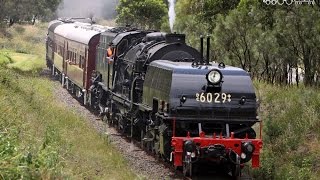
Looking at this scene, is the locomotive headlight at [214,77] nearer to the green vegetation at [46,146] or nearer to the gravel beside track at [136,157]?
the gravel beside track at [136,157]

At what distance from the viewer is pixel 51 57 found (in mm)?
32156

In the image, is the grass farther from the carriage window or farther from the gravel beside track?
the carriage window

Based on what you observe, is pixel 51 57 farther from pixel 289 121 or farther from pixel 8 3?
pixel 289 121

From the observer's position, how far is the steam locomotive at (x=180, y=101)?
973 centimetres

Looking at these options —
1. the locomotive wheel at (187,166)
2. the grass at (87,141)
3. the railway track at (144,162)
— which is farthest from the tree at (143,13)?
the locomotive wheel at (187,166)

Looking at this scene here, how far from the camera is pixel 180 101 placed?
1004cm

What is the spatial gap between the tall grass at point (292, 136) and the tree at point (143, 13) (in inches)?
734

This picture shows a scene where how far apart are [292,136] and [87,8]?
49.8 metres

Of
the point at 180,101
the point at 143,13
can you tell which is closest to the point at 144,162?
the point at 180,101

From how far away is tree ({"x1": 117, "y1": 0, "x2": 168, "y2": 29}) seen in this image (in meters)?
32.8

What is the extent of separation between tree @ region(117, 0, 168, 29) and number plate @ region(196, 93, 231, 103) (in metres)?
23.2

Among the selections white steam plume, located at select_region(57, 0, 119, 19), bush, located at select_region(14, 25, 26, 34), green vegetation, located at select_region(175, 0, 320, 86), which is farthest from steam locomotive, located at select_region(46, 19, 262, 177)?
white steam plume, located at select_region(57, 0, 119, 19)

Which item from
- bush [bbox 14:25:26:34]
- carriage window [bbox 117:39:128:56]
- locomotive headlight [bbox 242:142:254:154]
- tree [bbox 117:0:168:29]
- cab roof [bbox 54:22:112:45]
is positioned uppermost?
tree [bbox 117:0:168:29]

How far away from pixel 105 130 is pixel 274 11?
6367 mm
